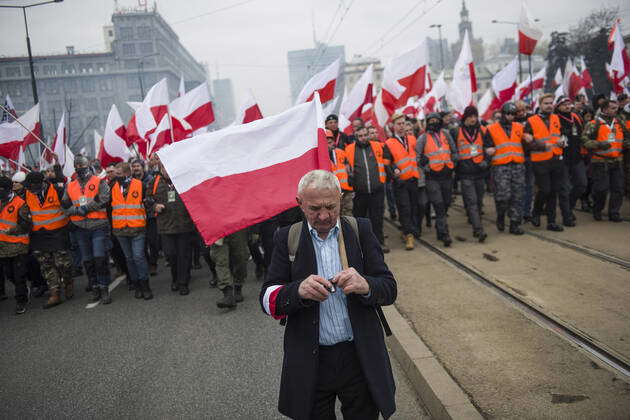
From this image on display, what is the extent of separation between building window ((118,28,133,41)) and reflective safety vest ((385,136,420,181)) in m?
102

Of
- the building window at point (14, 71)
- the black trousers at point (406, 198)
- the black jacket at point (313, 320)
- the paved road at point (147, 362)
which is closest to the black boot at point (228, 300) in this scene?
the paved road at point (147, 362)

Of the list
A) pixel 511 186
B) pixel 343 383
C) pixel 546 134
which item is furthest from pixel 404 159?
pixel 343 383

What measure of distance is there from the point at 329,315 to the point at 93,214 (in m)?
5.99

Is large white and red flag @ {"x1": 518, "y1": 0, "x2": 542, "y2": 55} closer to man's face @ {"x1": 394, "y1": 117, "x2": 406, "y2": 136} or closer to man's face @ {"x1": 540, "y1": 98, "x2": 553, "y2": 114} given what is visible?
man's face @ {"x1": 540, "y1": 98, "x2": 553, "y2": 114}

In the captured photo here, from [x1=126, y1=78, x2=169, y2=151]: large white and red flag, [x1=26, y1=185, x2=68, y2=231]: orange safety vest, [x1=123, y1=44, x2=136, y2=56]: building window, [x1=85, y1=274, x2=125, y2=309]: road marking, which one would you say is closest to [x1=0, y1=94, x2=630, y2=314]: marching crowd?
[x1=26, y1=185, x2=68, y2=231]: orange safety vest

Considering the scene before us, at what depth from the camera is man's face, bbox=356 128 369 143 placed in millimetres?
7833

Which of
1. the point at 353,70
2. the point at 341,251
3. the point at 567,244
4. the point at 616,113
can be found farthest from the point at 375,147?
the point at 353,70

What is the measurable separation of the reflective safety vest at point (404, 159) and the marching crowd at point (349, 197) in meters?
0.02

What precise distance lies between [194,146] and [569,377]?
336cm

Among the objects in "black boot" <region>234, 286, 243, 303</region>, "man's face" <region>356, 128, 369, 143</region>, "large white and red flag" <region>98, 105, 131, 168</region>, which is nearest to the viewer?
"black boot" <region>234, 286, 243, 303</region>

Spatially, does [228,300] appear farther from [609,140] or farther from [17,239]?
[609,140]

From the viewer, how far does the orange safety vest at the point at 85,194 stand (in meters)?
7.18

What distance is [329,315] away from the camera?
2.46 meters

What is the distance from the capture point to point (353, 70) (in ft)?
381
